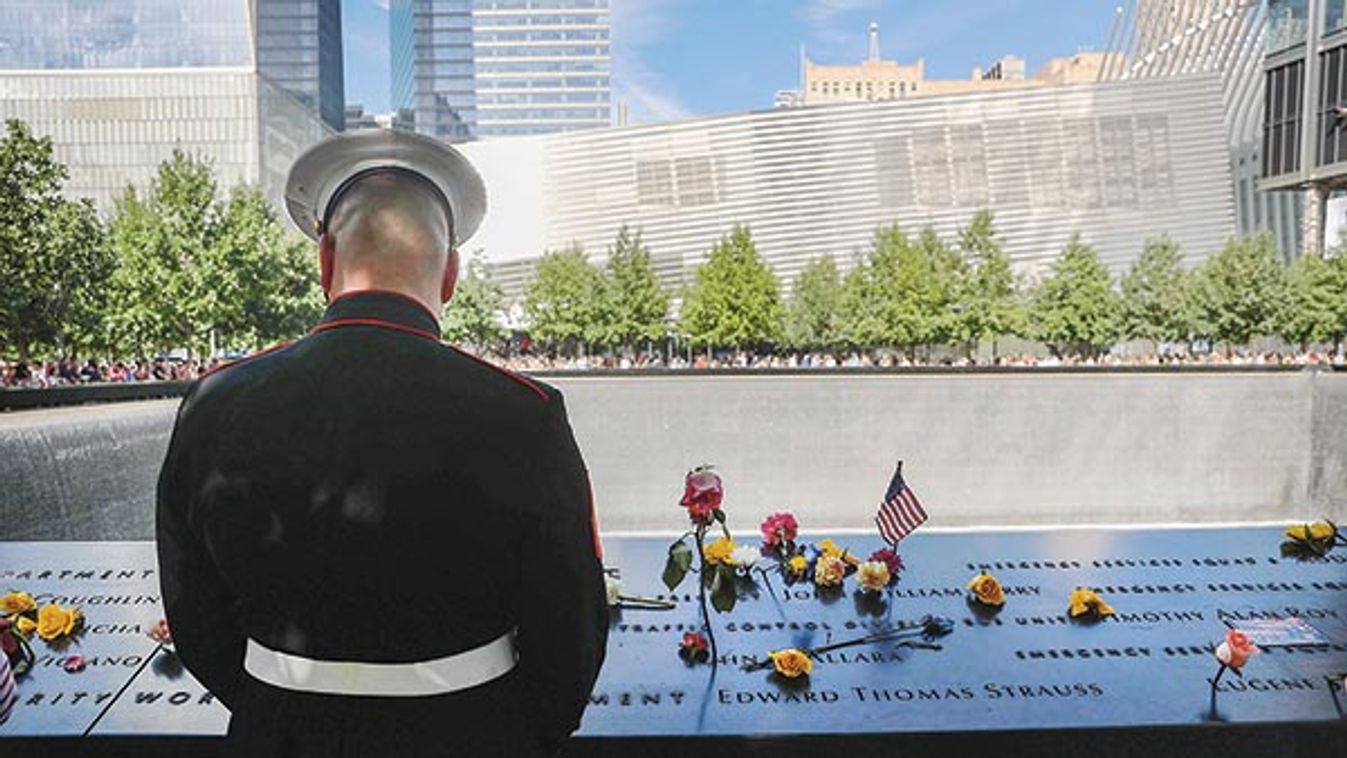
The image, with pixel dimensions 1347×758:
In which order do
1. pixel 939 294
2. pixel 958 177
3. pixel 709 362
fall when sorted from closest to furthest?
pixel 939 294
pixel 709 362
pixel 958 177

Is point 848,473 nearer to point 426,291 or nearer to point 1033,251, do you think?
point 426,291

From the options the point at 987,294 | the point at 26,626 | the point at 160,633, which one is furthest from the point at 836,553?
the point at 987,294

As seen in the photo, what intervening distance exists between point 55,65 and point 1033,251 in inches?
2924

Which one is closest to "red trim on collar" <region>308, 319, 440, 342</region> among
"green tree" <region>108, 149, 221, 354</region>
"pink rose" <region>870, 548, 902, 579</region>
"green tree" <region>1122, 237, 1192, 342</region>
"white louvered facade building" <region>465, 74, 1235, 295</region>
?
"pink rose" <region>870, 548, 902, 579</region>

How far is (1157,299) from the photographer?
45219 millimetres

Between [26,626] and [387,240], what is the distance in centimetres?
292

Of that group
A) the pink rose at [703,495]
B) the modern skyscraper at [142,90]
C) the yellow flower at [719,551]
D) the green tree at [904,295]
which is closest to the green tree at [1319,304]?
the green tree at [904,295]

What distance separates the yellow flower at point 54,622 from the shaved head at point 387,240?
2.67 m

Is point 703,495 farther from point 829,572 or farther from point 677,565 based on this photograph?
point 829,572

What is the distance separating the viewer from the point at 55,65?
75.5 metres

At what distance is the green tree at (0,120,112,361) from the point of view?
→ 752 inches

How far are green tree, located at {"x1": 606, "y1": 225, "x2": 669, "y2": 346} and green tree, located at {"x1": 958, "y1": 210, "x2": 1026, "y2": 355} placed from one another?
14.3 meters

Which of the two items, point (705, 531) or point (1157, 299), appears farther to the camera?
point (1157, 299)

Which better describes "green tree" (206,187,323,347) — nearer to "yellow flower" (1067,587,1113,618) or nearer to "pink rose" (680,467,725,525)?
"pink rose" (680,467,725,525)
